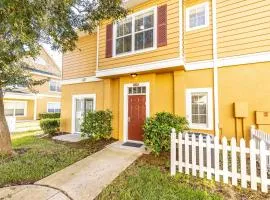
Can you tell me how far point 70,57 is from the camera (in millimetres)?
12672

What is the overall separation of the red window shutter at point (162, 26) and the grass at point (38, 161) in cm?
512

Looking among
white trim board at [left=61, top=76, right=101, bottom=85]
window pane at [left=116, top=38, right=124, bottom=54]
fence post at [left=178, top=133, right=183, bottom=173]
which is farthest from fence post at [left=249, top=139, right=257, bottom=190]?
white trim board at [left=61, top=76, right=101, bottom=85]

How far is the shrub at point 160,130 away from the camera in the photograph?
6.44 meters

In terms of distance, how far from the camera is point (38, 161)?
650 cm

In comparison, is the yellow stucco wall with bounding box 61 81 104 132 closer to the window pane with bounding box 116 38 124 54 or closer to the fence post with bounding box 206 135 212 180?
the window pane with bounding box 116 38 124 54

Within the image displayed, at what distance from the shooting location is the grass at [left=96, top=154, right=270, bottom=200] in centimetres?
403

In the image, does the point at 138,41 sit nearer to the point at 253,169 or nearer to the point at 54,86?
the point at 253,169

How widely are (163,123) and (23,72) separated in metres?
6.17

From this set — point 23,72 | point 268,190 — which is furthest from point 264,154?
point 23,72

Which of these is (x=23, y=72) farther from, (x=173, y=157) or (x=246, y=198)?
(x=246, y=198)

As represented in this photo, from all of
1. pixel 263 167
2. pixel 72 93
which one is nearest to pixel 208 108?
pixel 263 167

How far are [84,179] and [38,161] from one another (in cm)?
245

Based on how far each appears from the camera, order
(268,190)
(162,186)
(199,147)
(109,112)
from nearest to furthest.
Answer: (268,190), (162,186), (199,147), (109,112)

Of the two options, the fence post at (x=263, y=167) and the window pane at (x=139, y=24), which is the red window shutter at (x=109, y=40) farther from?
the fence post at (x=263, y=167)
